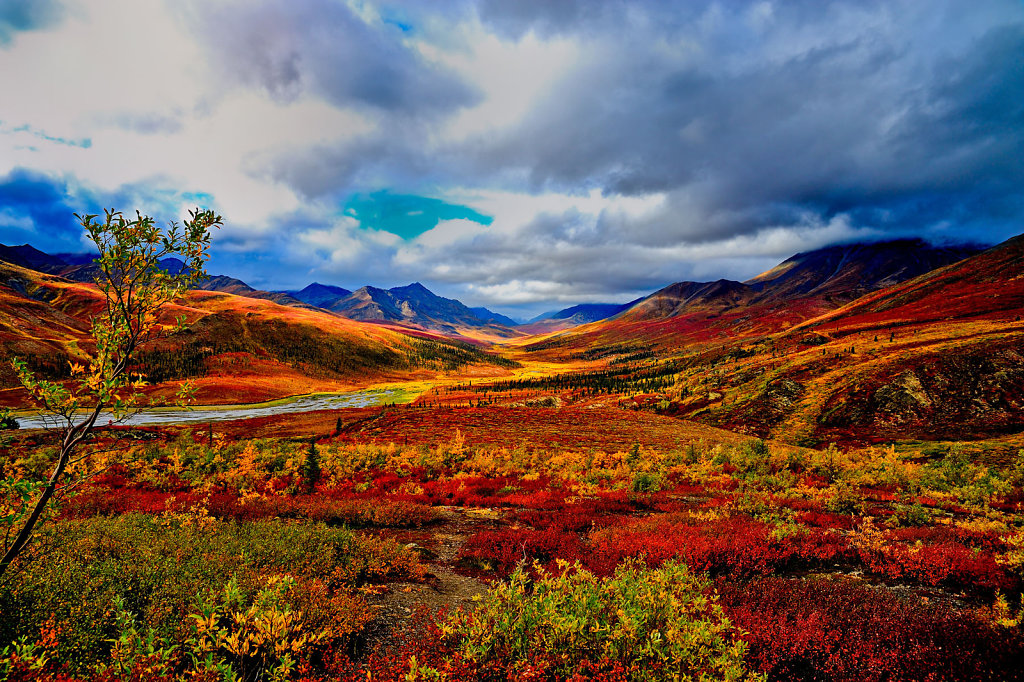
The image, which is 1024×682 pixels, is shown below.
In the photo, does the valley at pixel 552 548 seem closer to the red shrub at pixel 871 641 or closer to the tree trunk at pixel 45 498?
the red shrub at pixel 871 641

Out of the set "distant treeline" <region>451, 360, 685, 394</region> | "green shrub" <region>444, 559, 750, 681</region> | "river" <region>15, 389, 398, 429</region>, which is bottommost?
"distant treeline" <region>451, 360, 685, 394</region>

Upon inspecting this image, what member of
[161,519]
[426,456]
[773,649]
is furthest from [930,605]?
[426,456]

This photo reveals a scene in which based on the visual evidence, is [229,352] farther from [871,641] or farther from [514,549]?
[871,641]

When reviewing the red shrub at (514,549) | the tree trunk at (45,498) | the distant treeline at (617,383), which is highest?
the tree trunk at (45,498)

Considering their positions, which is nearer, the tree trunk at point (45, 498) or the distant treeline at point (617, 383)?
the tree trunk at point (45, 498)

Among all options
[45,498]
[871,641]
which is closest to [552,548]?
[871,641]

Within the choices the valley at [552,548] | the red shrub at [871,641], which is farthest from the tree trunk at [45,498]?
the red shrub at [871,641]

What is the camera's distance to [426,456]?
20.8m

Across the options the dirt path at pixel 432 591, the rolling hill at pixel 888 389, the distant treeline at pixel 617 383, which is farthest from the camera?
the distant treeline at pixel 617 383

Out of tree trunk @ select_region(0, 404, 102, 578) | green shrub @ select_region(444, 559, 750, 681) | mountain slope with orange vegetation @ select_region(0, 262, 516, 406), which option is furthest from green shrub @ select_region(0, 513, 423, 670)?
mountain slope with orange vegetation @ select_region(0, 262, 516, 406)

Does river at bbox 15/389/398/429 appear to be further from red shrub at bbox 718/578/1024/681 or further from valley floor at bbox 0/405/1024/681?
red shrub at bbox 718/578/1024/681

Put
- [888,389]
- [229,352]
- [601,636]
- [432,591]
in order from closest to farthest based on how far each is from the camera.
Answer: [601,636] < [432,591] < [888,389] < [229,352]

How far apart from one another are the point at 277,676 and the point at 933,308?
93.9 m

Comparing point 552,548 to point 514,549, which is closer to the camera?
point 514,549
